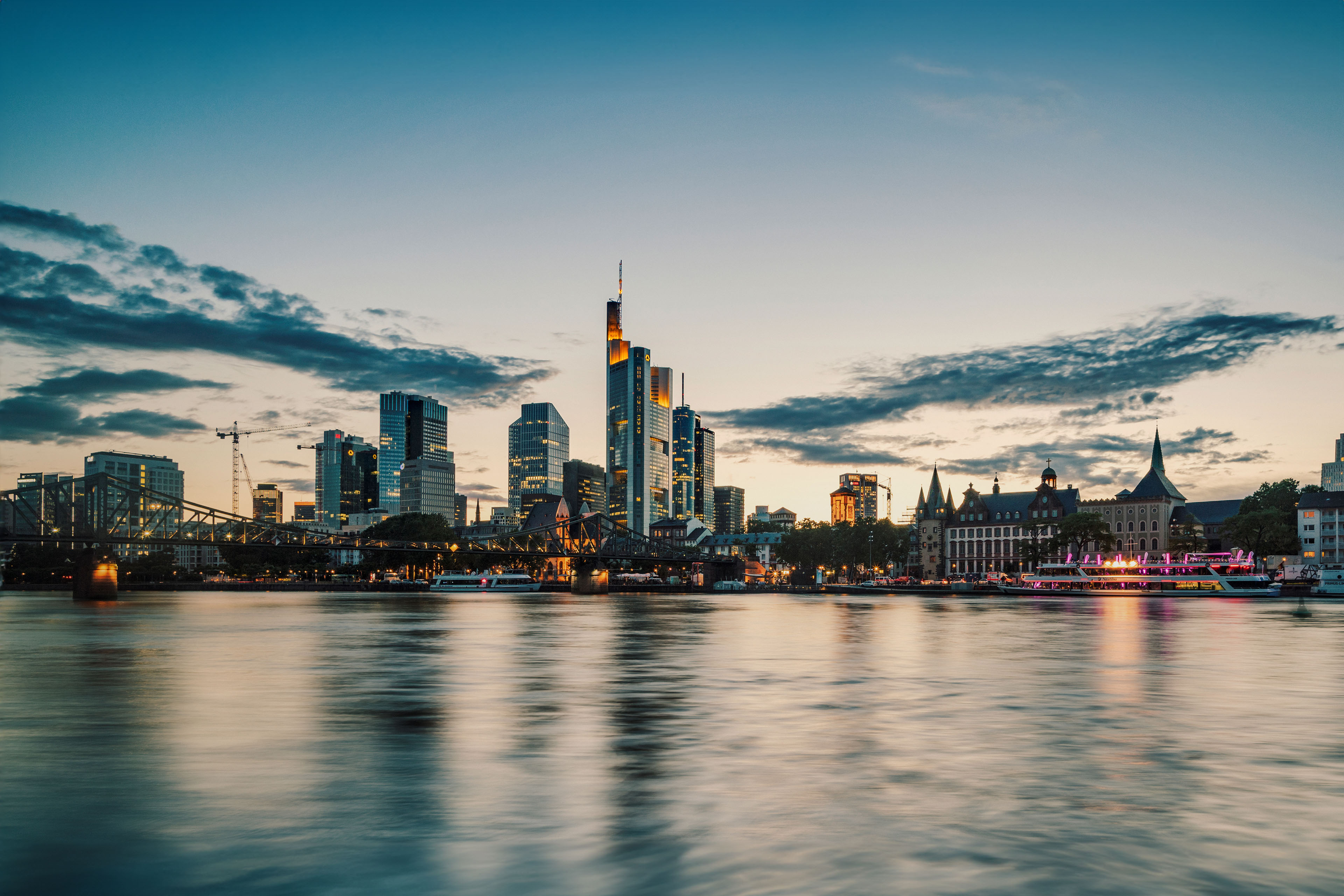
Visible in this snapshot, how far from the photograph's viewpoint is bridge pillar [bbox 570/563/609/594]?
18075 cm

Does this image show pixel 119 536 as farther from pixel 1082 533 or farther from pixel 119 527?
pixel 1082 533

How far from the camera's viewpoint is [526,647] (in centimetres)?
5441

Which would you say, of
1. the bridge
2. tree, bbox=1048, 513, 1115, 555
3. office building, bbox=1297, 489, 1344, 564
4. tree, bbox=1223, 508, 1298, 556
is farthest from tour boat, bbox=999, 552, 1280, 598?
the bridge

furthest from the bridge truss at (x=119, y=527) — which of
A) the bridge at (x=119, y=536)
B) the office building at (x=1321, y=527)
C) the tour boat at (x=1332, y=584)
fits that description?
the office building at (x=1321, y=527)

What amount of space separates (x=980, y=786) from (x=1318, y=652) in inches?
1552

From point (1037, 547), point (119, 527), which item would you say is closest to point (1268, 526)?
point (1037, 547)

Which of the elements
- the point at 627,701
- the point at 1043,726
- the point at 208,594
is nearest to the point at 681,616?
the point at 627,701

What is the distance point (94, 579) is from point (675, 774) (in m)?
149

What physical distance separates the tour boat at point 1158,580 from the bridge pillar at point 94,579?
130463mm

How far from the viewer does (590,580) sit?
181 metres

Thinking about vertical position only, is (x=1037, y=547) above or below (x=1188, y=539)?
below

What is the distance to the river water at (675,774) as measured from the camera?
12.3 m

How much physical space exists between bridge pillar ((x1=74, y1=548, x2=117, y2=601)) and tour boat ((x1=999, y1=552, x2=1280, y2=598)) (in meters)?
130

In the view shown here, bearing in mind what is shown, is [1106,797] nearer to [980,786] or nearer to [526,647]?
[980,786]
